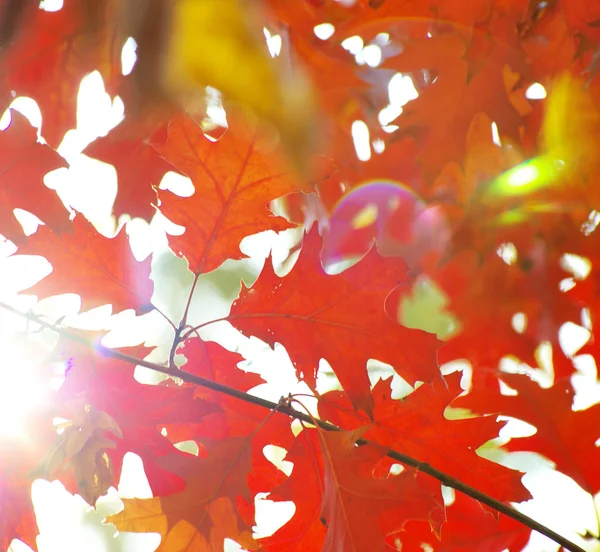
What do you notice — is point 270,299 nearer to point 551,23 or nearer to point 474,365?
point 474,365

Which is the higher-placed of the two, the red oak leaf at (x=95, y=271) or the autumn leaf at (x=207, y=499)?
the red oak leaf at (x=95, y=271)

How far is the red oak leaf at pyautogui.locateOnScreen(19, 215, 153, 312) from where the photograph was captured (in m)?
0.99

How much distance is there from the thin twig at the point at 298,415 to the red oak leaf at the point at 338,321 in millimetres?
70

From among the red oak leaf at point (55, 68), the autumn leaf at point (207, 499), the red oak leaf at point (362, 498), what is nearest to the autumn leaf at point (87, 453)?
the autumn leaf at point (207, 499)

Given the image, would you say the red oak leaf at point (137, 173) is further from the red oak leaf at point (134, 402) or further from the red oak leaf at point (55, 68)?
the red oak leaf at point (134, 402)

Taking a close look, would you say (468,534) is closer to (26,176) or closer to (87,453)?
(87,453)

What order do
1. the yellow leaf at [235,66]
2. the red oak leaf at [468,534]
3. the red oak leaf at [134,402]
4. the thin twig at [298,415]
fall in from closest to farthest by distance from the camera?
the yellow leaf at [235,66], the thin twig at [298,415], the red oak leaf at [134,402], the red oak leaf at [468,534]

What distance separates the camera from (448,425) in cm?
101

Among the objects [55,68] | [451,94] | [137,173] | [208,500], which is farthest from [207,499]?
[451,94]

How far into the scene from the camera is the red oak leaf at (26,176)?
0.99m

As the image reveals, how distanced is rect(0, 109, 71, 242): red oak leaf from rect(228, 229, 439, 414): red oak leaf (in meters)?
0.33

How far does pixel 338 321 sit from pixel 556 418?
0.46 m

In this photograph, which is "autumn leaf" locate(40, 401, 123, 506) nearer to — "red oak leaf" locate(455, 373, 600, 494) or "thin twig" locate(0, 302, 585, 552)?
"thin twig" locate(0, 302, 585, 552)

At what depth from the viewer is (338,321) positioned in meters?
0.94
